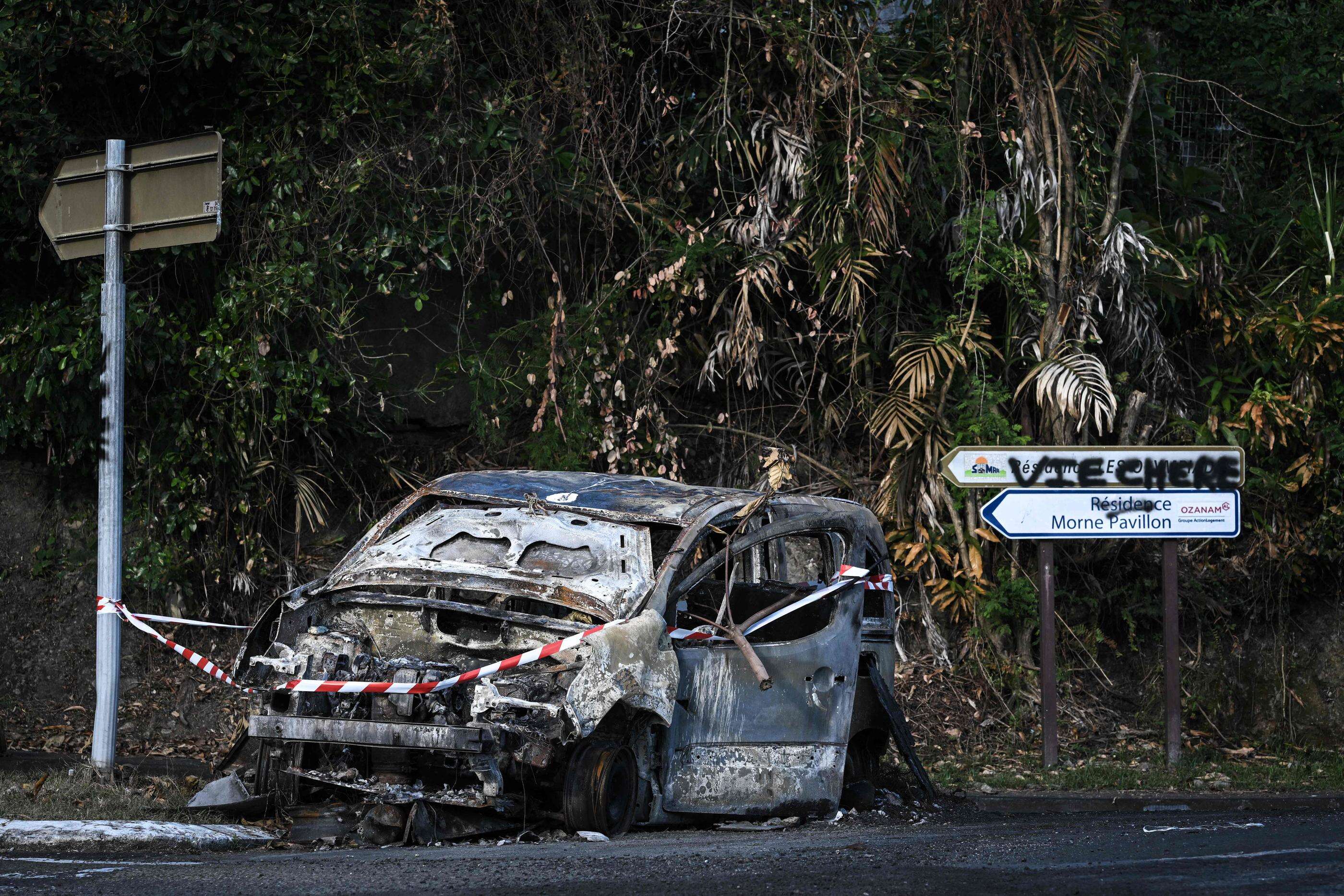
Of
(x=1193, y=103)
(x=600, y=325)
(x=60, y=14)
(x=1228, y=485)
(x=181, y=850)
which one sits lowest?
(x=181, y=850)

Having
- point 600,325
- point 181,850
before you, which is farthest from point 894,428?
point 181,850

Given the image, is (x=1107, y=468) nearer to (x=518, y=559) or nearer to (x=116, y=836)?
(x=518, y=559)

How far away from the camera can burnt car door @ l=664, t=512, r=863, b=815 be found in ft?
20.6

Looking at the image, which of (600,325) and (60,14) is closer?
(60,14)

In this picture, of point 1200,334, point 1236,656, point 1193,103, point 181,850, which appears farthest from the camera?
point 1193,103

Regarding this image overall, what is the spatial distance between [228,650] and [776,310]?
5.37 m

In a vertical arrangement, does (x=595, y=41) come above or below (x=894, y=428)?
above

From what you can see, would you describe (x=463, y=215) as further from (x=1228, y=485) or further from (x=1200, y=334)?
(x=1200, y=334)

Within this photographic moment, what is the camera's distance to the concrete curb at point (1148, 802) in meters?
8.09

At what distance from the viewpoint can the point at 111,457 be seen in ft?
23.2

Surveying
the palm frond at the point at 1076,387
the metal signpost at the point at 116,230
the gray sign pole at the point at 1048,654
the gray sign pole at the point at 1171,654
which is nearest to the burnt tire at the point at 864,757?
the gray sign pole at the point at 1048,654

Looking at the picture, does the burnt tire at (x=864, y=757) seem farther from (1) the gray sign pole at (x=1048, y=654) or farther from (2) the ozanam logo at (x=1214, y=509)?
(2) the ozanam logo at (x=1214, y=509)

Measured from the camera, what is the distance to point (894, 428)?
1114 cm

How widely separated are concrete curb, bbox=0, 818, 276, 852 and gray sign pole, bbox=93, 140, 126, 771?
3.77 ft
